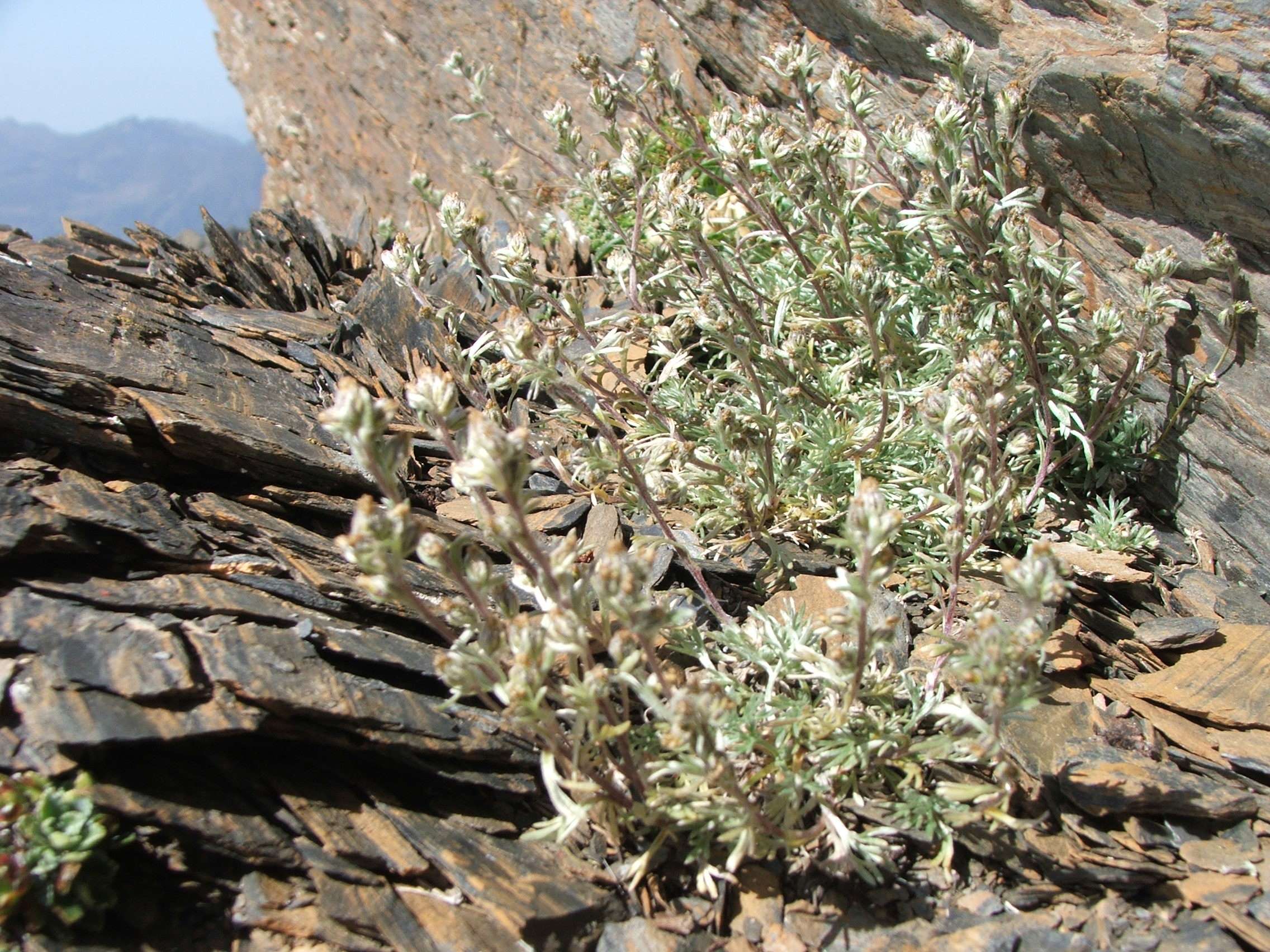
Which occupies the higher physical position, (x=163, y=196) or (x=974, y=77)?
(x=974, y=77)

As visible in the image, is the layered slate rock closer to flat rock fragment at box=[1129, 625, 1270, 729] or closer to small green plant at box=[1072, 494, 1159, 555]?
flat rock fragment at box=[1129, 625, 1270, 729]

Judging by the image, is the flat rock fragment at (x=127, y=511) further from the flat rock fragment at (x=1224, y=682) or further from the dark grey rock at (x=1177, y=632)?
the dark grey rock at (x=1177, y=632)

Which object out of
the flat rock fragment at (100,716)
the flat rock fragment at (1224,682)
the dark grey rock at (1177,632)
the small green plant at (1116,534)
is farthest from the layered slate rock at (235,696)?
the small green plant at (1116,534)

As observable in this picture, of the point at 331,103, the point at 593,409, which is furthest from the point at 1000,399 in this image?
the point at 331,103

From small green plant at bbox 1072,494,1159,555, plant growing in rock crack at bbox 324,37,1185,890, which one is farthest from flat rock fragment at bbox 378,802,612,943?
small green plant at bbox 1072,494,1159,555

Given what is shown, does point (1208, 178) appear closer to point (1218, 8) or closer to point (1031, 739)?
point (1218, 8)

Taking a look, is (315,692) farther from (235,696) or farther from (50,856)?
(50,856)
